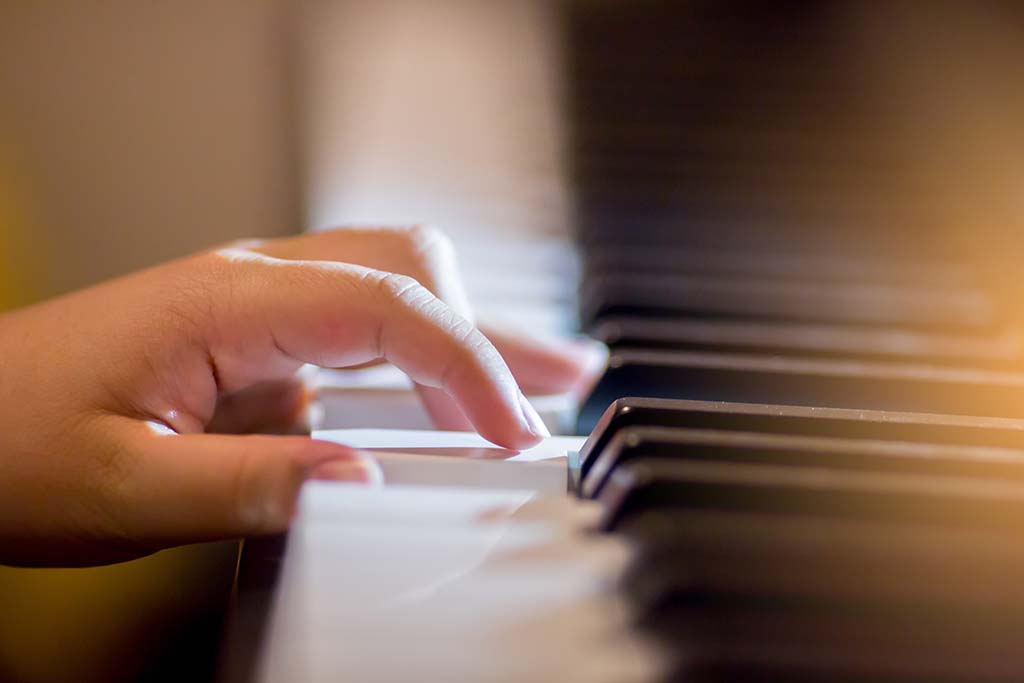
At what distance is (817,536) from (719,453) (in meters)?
0.10

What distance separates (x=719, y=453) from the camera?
0.59 m

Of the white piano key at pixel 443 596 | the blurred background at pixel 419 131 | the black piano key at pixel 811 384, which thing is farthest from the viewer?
the blurred background at pixel 419 131

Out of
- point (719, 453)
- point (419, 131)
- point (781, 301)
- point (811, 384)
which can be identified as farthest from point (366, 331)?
point (419, 131)

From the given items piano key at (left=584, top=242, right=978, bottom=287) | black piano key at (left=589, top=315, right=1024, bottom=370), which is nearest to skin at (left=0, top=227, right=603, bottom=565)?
black piano key at (left=589, top=315, right=1024, bottom=370)

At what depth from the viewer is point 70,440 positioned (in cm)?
69

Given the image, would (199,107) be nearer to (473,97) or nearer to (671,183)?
(473,97)

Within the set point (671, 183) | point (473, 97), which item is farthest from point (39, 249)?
point (671, 183)

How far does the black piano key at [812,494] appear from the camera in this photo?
0.53 metres

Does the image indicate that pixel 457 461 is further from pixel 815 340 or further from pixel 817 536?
pixel 815 340

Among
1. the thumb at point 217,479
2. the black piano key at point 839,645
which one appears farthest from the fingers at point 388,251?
the black piano key at point 839,645

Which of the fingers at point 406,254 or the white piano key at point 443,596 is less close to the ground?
the fingers at point 406,254

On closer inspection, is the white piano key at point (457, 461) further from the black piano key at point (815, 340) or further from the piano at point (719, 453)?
the black piano key at point (815, 340)

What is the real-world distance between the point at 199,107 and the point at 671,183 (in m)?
1.12

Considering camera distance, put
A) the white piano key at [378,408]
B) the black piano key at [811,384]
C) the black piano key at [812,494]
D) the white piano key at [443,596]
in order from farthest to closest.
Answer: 1. the white piano key at [378,408]
2. the black piano key at [811,384]
3. the black piano key at [812,494]
4. the white piano key at [443,596]
